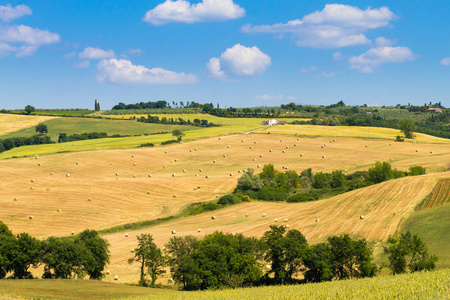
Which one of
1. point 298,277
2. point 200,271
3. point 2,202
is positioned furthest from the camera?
point 2,202

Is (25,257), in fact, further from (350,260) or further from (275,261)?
(350,260)

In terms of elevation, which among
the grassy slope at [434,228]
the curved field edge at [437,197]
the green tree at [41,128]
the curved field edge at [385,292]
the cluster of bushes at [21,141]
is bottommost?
the grassy slope at [434,228]

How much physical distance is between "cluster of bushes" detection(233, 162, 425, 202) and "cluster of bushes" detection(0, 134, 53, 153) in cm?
8815

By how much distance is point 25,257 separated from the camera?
56.7 m

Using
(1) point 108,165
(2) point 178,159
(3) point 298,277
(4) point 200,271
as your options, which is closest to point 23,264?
(4) point 200,271

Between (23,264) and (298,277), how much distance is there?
3280cm

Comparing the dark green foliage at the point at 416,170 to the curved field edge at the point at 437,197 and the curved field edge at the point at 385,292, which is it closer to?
the curved field edge at the point at 437,197

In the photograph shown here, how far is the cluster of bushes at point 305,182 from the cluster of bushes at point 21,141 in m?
88.1

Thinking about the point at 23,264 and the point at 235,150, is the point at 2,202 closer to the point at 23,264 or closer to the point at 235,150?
the point at 23,264

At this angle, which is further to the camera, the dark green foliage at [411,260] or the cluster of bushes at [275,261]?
the cluster of bushes at [275,261]

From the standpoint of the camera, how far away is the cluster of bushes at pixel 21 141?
6166 inches

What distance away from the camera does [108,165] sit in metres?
124

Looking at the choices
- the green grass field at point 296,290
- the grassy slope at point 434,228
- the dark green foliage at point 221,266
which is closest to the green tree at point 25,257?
the green grass field at point 296,290

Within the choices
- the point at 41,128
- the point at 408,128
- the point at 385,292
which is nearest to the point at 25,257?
the point at 385,292
